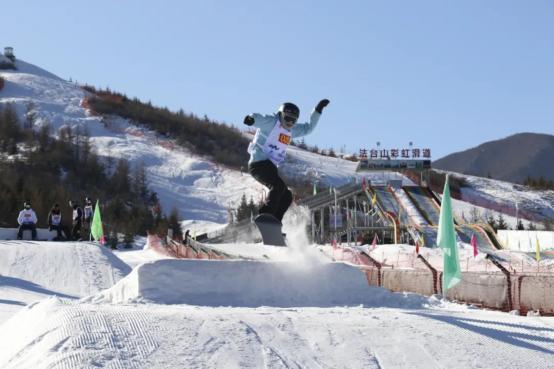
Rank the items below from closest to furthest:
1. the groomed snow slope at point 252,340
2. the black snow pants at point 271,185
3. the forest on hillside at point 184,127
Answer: the groomed snow slope at point 252,340 → the black snow pants at point 271,185 → the forest on hillside at point 184,127

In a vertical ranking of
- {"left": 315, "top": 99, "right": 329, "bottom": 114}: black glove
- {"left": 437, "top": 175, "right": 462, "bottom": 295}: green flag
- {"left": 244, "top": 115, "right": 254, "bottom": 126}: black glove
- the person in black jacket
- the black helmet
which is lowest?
{"left": 437, "top": 175, "right": 462, "bottom": 295}: green flag

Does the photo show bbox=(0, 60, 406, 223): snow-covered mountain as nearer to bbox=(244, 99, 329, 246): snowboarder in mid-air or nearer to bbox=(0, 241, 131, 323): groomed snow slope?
bbox=(0, 241, 131, 323): groomed snow slope

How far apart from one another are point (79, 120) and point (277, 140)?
70776 mm

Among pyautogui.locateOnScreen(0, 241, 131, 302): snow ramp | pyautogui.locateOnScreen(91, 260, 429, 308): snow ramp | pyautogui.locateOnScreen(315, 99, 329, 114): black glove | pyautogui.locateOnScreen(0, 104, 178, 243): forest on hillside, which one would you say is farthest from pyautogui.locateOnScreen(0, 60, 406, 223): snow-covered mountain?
pyautogui.locateOnScreen(91, 260, 429, 308): snow ramp

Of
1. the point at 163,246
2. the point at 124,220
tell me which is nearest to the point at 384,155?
the point at 124,220

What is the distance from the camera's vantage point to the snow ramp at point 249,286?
854cm

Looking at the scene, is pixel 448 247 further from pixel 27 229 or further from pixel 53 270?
pixel 27 229

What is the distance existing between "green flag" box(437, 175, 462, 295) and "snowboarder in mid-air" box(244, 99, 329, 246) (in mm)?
2257

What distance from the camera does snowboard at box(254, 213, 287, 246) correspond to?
404 inches

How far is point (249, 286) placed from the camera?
8.91 meters

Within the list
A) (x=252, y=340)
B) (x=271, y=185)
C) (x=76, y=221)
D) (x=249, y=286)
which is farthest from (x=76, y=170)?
(x=252, y=340)

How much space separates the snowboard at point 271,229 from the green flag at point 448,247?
88.3 inches

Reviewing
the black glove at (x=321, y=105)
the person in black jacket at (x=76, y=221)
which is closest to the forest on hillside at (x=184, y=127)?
the person in black jacket at (x=76, y=221)

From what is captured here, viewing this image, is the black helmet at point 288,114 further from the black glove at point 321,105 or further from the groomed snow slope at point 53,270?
the groomed snow slope at point 53,270
